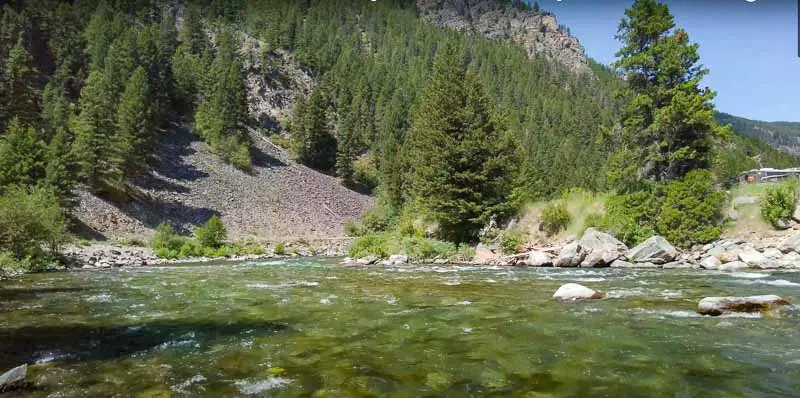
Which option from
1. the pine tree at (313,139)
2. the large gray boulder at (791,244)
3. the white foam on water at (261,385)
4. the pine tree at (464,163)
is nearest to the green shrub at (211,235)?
the pine tree at (464,163)

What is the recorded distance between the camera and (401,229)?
32.6 m

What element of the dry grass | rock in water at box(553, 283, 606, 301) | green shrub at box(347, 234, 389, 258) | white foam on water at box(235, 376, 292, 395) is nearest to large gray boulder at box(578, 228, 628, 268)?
the dry grass

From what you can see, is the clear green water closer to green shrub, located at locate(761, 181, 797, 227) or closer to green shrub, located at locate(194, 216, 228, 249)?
green shrub, located at locate(761, 181, 797, 227)

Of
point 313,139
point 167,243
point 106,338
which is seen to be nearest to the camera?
point 106,338

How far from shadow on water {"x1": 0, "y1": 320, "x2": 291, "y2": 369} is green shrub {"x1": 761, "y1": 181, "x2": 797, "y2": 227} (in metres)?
21.5

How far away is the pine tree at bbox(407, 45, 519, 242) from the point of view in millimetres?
29234

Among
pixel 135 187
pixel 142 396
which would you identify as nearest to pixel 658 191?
pixel 142 396

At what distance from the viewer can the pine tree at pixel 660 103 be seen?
24875mm

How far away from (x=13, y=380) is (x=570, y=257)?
19419 millimetres

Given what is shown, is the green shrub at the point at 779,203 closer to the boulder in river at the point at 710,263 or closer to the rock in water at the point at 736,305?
the boulder in river at the point at 710,263

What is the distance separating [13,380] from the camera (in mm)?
5465

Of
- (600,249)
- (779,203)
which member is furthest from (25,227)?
(779,203)

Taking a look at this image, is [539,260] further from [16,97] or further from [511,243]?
[16,97]

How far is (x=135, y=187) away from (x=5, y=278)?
114 feet
